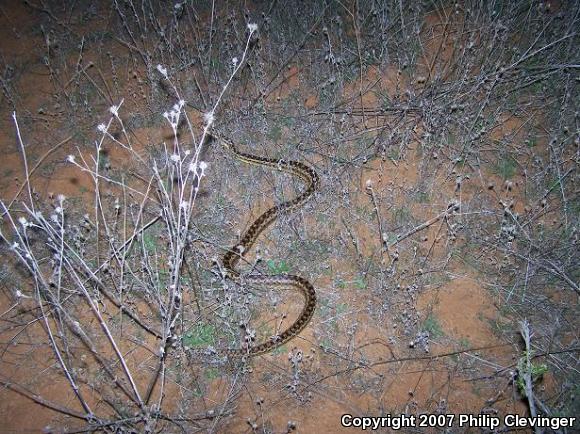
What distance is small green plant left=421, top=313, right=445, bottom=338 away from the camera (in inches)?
193

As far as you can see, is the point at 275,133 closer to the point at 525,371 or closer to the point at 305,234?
the point at 305,234

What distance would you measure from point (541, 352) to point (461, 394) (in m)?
0.83

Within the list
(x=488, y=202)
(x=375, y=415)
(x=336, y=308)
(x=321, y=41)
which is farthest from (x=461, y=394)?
(x=321, y=41)

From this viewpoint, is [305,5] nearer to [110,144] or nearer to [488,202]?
[110,144]

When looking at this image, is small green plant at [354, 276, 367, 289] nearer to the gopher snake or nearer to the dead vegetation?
the dead vegetation

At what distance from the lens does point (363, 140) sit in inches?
276

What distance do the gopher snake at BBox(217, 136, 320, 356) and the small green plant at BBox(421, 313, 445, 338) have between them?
3.78 ft

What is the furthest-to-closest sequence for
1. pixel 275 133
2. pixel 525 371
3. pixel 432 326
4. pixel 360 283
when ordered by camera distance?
pixel 275 133 → pixel 360 283 → pixel 432 326 → pixel 525 371

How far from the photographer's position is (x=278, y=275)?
5562 mm

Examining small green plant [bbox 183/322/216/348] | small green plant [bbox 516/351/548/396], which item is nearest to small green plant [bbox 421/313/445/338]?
small green plant [bbox 516/351/548/396]

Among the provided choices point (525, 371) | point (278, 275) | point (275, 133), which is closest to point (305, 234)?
point (278, 275)

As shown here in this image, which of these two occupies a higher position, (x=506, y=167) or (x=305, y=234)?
(x=506, y=167)

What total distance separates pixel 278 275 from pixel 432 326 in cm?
172

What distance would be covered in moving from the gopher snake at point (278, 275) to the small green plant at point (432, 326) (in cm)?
115
